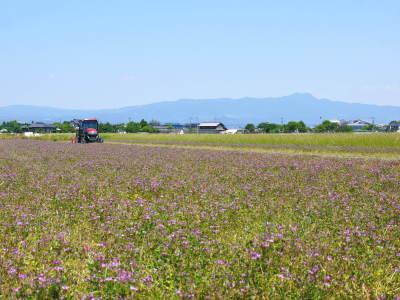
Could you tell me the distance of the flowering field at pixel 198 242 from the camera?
4316 millimetres

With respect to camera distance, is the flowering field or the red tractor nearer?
the flowering field

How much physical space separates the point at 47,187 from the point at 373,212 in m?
8.11

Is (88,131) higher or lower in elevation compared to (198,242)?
higher

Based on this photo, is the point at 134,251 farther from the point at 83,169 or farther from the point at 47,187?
the point at 83,169

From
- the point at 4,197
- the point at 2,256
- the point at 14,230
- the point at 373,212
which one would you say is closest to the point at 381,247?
the point at 373,212

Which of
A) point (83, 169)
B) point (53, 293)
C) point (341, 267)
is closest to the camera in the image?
point (53, 293)

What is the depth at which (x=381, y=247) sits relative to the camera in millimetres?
5508

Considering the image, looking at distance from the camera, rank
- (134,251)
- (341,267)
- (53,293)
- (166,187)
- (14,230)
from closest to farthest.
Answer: (53,293), (341,267), (134,251), (14,230), (166,187)

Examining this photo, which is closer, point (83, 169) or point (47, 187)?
point (47, 187)

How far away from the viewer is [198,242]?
568cm

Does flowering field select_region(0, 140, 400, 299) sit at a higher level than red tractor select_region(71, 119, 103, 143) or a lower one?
lower

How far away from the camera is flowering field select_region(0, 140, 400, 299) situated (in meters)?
4.32

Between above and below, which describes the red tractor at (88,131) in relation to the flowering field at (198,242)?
above

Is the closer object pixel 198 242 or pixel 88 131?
pixel 198 242
